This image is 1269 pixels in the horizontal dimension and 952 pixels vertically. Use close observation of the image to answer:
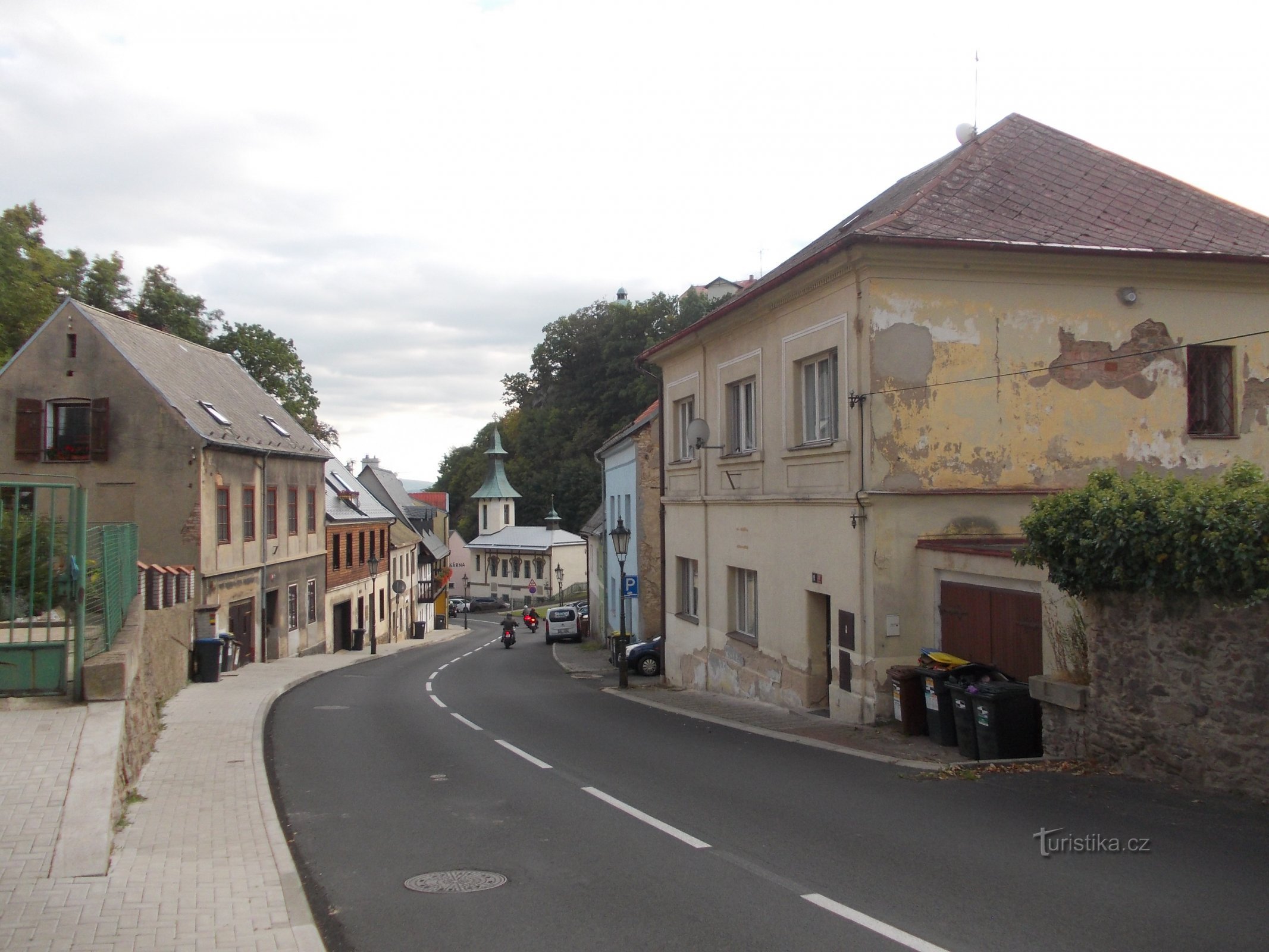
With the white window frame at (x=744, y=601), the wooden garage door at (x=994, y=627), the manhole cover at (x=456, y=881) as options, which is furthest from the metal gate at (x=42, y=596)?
the white window frame at (x=744, y=601)

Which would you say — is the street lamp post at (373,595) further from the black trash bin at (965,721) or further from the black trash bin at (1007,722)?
the black trash bin at (1007,722)

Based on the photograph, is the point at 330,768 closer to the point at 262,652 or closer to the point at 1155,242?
the point at 1155,242

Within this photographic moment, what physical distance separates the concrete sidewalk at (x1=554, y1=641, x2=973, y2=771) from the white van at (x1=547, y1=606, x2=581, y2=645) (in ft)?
81.1

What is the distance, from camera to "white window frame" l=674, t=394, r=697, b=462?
21734mm

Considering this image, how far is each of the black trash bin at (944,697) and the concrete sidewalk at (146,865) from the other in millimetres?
7176

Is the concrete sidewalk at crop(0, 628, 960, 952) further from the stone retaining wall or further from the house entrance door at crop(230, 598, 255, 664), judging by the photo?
the house entrance door at crop(230, 598, 255, 664)

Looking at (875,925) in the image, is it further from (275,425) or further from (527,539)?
(527,539)

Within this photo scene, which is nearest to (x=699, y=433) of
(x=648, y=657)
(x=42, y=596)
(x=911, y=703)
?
(x=911, y=703)

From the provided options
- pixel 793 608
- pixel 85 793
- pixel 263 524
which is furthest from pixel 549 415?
pixel 85 793

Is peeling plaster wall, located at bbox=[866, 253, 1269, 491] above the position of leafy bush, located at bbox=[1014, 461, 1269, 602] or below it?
above

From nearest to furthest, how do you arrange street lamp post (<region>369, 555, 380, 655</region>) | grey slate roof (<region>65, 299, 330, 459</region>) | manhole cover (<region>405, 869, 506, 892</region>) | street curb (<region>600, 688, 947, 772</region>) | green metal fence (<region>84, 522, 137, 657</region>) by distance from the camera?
Result: manhole cover (<region>405, 869, 506, 892</region>), green metal fence (<region>84, 522, 137, 657</region>), street curb (<region>600, 688, 947, 772</region>), grey slate roof (<region>65, 299, 330, 459</region>), street lamp post (<region>369, 555, 380, 655</region>)

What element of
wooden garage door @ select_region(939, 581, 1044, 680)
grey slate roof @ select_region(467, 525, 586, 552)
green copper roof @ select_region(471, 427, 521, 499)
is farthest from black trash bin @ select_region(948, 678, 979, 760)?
green copper roof @ select_region(471, 427, 521, 499)

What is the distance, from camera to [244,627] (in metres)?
29.6

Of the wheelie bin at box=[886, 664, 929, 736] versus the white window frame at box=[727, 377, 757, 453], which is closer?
the wheelie bin at box=[886, 664, 929, 736]
